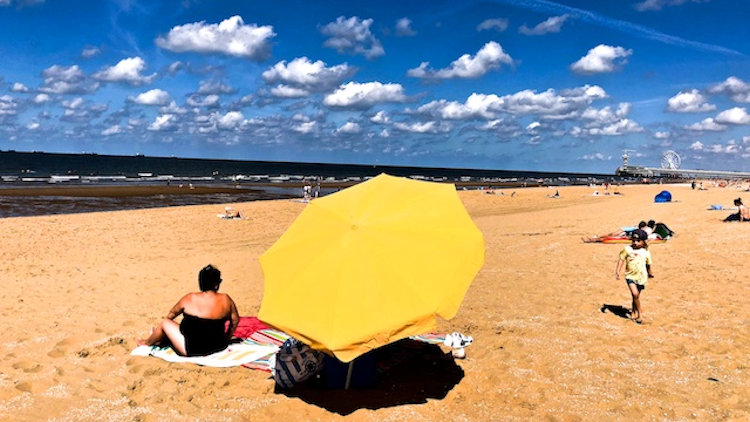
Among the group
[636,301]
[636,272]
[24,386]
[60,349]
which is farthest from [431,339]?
[60,349]

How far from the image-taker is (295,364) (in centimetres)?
515

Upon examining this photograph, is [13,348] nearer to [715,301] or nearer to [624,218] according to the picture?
[715,301]

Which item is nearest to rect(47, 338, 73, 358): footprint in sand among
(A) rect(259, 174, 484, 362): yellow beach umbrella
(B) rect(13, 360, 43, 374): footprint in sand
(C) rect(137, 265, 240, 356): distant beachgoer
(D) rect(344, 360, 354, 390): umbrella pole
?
(B) rect(13, 360, 43, 374): footprint in sand

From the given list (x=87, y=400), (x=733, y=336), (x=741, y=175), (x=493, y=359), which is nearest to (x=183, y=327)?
(x=87, y=400)

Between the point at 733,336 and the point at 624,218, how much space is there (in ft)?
55.6

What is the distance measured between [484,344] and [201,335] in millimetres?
3647

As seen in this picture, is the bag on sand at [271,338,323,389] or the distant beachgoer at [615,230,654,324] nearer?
the bag on sand at [271,338,323,389]

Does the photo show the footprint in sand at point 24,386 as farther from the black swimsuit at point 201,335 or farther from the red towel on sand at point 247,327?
the red towel on sand at point 247,327

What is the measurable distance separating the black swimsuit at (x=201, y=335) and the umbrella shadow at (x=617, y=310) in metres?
6.00

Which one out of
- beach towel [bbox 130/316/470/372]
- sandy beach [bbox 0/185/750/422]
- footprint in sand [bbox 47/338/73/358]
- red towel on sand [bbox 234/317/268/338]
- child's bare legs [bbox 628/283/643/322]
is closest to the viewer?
sandy beach [bbox 0/185/750/422]

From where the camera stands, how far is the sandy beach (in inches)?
192

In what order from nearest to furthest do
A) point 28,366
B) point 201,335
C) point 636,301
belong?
point 28,366, point 201,335, point 636,301

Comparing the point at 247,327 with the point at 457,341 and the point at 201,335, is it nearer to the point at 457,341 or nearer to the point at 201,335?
the point at 201,335

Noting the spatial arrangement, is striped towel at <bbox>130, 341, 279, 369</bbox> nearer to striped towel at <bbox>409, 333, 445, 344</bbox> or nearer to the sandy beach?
the sandy beach
